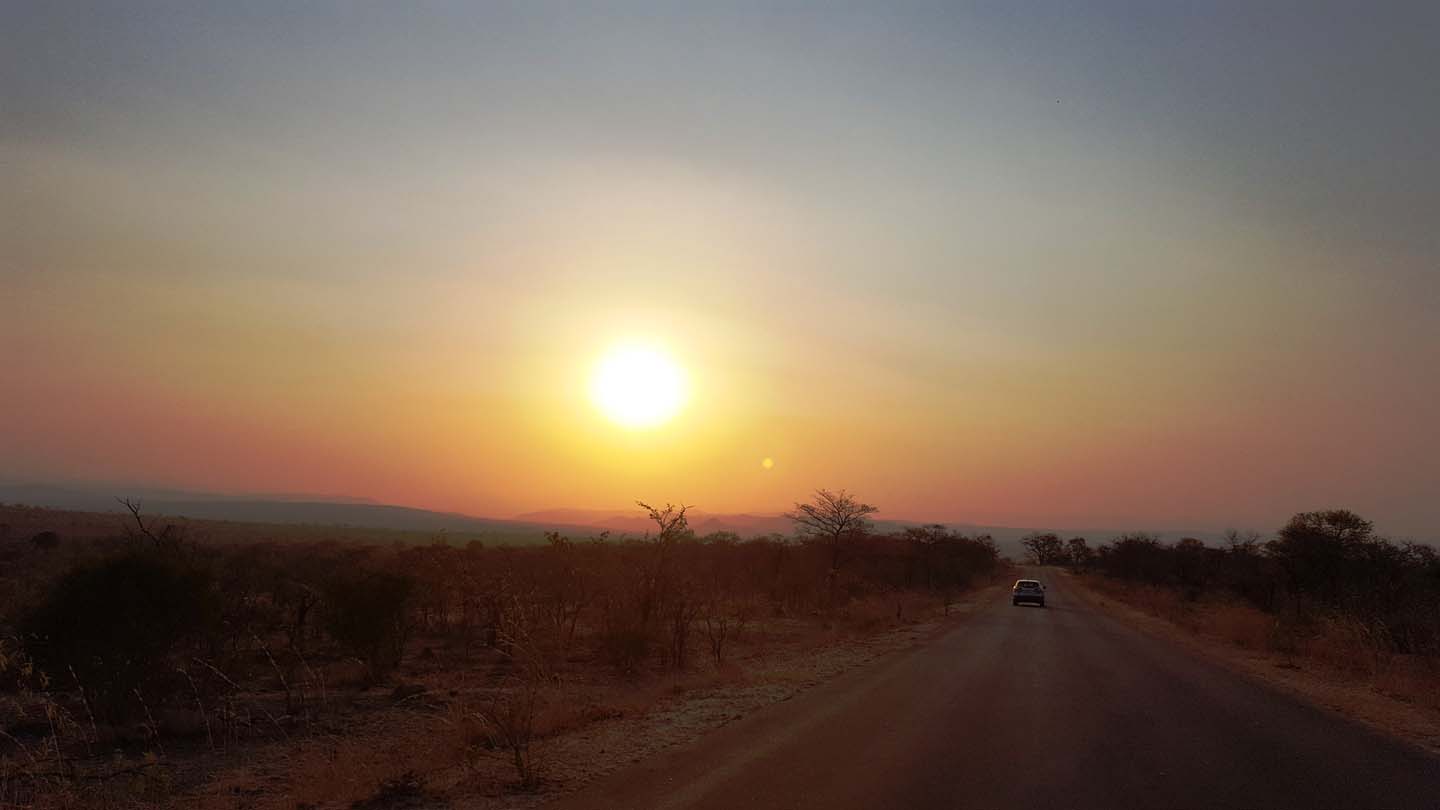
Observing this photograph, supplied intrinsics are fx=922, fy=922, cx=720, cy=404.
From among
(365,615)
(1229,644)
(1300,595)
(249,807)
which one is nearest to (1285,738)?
(249,807)

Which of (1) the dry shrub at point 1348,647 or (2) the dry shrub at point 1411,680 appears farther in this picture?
(1) the dry shrub at point 1348,647

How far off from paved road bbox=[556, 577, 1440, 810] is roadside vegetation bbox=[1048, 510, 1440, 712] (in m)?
4.60

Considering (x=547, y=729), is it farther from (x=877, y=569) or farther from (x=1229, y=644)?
(x=877, y=569)

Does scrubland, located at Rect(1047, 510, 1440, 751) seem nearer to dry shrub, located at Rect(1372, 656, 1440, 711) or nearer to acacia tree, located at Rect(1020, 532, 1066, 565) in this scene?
dry shrub, located at Rect(1372, 656, 1440, 711)

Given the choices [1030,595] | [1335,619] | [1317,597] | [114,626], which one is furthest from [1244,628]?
Answer: [114,626]

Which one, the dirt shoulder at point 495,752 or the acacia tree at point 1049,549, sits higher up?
the acacia tree at point 1049,549

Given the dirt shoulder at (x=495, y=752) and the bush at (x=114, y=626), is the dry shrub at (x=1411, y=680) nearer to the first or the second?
the dirt shoulder at (x=495, y=752)

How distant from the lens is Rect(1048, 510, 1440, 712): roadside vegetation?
20.4m

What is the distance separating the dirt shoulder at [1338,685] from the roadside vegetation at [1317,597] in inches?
2.7

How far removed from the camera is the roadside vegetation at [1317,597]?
20359mm

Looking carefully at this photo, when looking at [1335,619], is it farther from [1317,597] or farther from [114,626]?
[114,626]

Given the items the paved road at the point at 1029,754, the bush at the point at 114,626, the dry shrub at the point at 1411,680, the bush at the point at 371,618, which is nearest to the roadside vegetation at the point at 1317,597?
the dry shrub at the point at 1411,680

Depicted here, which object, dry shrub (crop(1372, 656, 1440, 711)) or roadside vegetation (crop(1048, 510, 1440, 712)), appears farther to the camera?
roadside vegetation (crop(1048, 510, 1440, 712))

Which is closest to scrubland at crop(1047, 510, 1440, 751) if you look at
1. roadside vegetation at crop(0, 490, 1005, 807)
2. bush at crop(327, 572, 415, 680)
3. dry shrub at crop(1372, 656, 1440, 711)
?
dry shrub at crop(1372, 656, 1440, 711)
